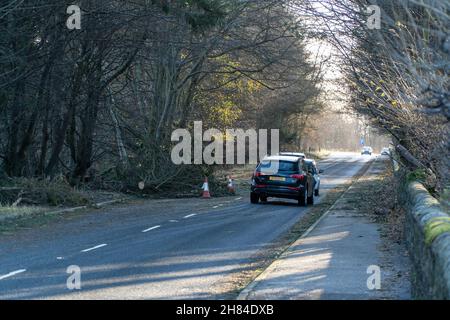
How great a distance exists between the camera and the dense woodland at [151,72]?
54.5 ft

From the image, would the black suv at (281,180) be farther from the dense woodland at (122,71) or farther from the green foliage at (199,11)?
the green foliage at (199,11)

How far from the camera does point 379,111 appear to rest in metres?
18.6

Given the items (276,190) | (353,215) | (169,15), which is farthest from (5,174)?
(353,215)

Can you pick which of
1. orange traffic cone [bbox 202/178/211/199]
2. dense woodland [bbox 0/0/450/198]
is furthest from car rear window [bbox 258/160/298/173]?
orange traffic cone [bbox 202/178/211/199]

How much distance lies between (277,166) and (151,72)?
11.2m

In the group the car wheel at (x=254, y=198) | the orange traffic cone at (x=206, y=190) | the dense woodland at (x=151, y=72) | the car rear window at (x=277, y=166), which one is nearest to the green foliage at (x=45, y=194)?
the dense woodland at (x=151, y=72)

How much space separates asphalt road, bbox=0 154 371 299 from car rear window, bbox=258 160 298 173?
8.14 ft

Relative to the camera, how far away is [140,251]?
1474 centimetres

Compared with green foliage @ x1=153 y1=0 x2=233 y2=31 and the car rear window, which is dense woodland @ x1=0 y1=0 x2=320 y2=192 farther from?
the car rear window

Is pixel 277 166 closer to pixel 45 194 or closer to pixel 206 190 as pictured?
pixel 206 190

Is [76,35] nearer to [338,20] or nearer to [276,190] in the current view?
[276,190]

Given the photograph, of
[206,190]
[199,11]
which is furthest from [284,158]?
[199,11]

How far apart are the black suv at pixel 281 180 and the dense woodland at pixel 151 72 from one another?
3070 millimetres
